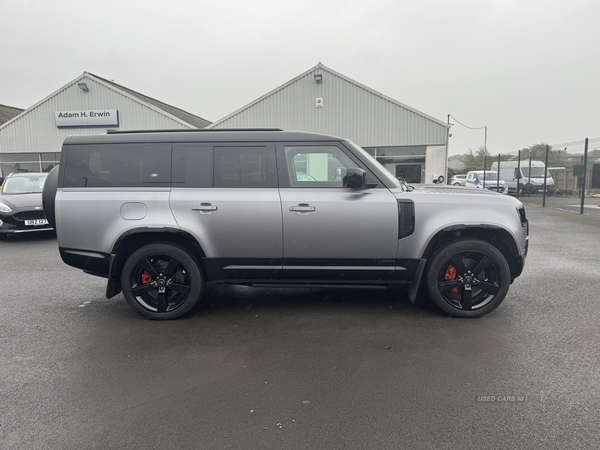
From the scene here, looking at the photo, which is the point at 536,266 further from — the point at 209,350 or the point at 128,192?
the point at 128,192

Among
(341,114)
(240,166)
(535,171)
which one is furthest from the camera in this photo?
(535,171)

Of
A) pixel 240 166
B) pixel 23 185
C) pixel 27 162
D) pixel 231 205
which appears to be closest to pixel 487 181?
pixel 23 185

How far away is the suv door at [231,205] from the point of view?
4.38 m

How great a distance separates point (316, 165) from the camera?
457 centimetres

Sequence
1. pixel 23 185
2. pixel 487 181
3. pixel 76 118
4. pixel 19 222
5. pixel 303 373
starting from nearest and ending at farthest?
pixel 303 373 < pixel 19 222 < pixel 23 185 < pixel 76 118 < pixel 487 181

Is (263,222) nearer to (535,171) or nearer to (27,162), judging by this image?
(535,171)

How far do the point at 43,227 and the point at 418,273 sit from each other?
9.21 meters

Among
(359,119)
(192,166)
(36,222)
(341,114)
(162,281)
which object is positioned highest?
(341,114)

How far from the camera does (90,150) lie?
4.52 m

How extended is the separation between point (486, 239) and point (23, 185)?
37.1ft

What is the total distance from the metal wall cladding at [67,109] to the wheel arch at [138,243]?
20.8 m

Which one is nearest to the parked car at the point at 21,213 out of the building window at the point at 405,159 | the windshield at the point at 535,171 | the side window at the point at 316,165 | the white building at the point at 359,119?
the side window at the point at 316,165

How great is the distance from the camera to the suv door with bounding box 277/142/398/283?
4.35 metres

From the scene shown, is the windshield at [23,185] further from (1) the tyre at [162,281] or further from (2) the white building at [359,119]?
(2) the white building at [359,119]
